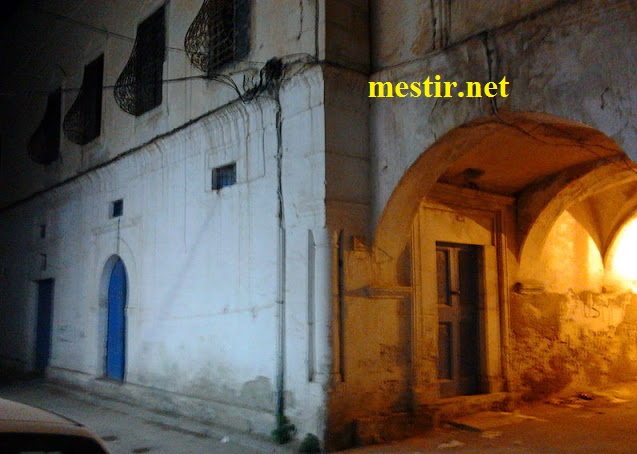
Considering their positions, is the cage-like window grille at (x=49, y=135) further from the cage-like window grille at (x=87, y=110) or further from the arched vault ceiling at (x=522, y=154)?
the arched vault ceiling at (x=522, y=154)

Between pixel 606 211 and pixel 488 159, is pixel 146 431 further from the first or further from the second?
pixel 606 211

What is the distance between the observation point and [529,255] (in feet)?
27.8

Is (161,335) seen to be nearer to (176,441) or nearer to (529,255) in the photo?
(176,441)

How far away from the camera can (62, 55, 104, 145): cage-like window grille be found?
38.2 feet

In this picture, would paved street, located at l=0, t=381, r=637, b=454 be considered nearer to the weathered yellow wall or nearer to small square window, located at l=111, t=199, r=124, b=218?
the weathered yellow wall

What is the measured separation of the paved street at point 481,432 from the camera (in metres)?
5.95

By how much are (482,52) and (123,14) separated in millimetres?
7486

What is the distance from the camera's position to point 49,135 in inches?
528

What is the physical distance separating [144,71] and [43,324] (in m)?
6.42

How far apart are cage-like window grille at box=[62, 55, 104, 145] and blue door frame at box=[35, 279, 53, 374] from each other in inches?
130

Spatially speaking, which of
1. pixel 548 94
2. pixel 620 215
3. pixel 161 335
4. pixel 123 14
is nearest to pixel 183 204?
pixel 161 335

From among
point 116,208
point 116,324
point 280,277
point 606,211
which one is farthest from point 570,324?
point 116,208

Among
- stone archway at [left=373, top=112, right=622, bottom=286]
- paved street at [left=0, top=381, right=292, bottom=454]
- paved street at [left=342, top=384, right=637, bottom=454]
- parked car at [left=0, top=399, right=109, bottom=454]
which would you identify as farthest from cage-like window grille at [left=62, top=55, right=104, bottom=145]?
parked car at [left=0, top=399, right=109, bottom=454]

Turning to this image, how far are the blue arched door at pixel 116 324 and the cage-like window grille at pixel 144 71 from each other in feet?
8.71
